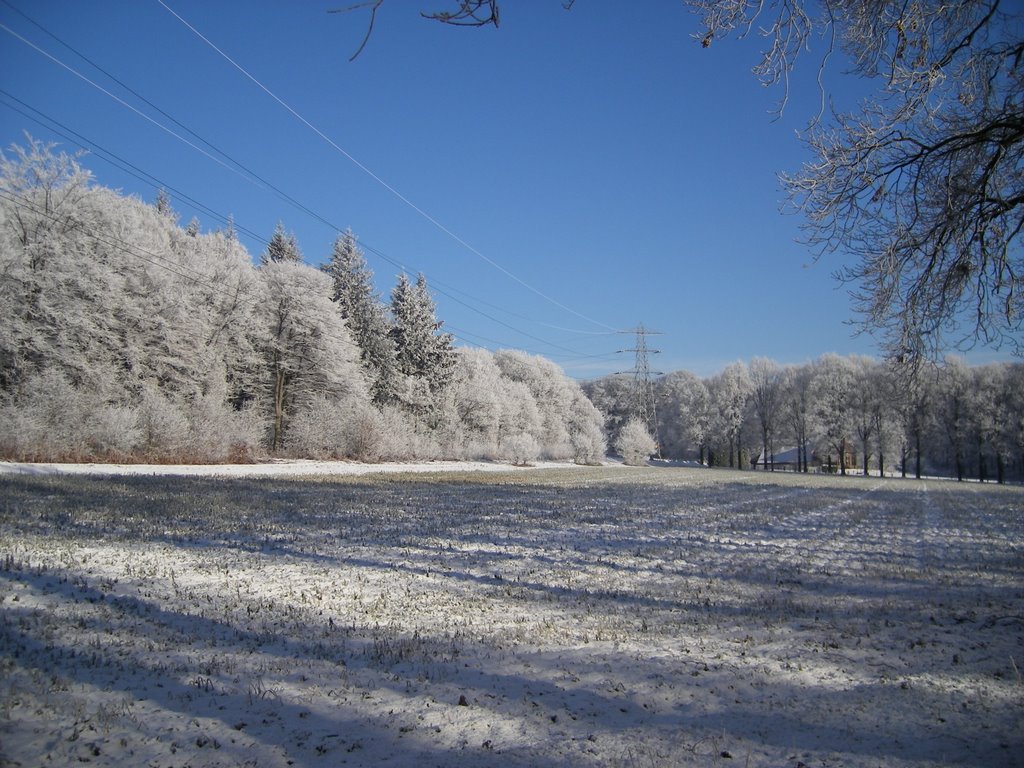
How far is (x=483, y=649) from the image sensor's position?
545 centimetres

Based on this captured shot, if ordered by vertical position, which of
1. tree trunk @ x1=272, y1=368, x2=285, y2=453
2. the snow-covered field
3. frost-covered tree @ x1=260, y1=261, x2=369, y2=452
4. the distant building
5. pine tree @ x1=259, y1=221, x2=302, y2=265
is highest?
pine tree @ x1=259, y1=221, x2=302, y2=265

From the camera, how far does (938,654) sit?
568 centimetres

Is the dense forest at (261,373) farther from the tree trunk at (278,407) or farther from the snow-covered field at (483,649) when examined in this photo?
the snow-covered field at (483,649)

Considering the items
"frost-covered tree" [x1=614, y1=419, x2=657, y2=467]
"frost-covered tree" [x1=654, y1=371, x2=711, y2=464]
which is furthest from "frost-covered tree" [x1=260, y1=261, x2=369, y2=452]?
"frost-covered tree" [x1=654, y1=371, x2=711, y2=464]

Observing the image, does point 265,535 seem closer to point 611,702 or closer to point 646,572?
point 646,572

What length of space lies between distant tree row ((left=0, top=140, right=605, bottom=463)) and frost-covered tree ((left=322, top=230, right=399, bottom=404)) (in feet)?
0.47

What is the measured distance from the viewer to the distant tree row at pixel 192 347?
27141mm

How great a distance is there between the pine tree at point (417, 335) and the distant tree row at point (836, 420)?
40.2 m

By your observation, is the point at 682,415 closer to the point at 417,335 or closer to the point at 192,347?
the point at 417,335

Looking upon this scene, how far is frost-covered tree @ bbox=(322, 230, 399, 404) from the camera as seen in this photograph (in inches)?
2008

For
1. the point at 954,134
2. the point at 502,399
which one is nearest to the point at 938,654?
the point at 954,134

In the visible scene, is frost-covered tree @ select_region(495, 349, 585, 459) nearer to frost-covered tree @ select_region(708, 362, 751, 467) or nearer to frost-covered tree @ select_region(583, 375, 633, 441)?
frost-covered tree @ select_region(583, 375, 633, 441)

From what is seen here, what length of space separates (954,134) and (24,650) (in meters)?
12.0

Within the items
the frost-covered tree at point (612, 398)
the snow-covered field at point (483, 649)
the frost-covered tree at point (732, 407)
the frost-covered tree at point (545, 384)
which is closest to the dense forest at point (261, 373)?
the frost-covered tree at point (545, 384)
